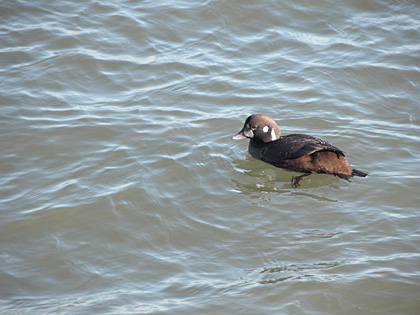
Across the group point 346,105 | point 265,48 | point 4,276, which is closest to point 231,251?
point 4,276

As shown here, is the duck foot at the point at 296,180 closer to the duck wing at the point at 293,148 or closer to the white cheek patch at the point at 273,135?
the duck wing at the point at 293,148

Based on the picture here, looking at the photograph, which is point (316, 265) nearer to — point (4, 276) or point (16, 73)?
point (4, 276)

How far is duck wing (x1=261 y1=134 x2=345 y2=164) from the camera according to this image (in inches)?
254

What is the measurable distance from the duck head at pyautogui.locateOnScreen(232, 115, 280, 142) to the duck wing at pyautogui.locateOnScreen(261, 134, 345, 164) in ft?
0.45

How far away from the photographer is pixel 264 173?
7.05 meters

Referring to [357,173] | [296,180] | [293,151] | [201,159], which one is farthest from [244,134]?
[357,173]

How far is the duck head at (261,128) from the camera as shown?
7191mm

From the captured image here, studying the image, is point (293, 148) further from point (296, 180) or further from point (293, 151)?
point (296, 180)

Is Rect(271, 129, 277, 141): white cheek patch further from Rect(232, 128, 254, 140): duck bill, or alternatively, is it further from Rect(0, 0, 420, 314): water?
Rect(0, 0, 420, 314): water

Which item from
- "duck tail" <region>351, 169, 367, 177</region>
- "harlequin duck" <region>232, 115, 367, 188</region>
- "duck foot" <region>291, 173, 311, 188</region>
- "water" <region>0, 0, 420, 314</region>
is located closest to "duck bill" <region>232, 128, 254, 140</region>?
"harlequin duck" <region>232, 115, 367, 188</region>

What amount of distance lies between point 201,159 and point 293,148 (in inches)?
47.8

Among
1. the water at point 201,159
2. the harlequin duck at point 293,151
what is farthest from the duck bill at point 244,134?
the water at point 201,159

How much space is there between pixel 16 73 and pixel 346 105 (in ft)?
17.4

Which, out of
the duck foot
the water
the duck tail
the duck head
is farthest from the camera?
the duck head
